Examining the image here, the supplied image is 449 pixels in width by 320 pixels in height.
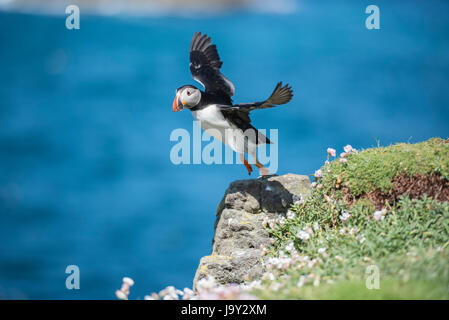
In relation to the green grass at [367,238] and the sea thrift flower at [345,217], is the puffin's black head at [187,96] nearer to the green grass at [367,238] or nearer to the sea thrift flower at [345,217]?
the green grass at [367,238]

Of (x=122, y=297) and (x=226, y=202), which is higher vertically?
(x=226, y=202)

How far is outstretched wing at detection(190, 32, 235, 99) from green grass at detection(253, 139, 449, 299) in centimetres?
193

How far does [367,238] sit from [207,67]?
3.59m

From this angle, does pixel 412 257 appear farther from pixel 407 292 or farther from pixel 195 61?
pixel 195 61

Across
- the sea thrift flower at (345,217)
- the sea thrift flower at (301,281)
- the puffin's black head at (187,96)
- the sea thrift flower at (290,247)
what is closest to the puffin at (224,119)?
the puffin's black head at (187,96)

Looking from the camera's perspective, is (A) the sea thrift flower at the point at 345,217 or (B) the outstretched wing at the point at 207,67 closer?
(A) the sea thrift flower at the point at 345,217

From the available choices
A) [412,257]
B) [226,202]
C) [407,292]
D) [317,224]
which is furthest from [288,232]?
[407,292]

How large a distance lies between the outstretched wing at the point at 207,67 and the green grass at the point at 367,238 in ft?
6.33

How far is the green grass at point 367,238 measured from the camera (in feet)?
11.3

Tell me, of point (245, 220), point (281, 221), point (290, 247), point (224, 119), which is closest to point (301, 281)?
point (290, 247)

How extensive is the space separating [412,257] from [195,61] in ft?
14.1
